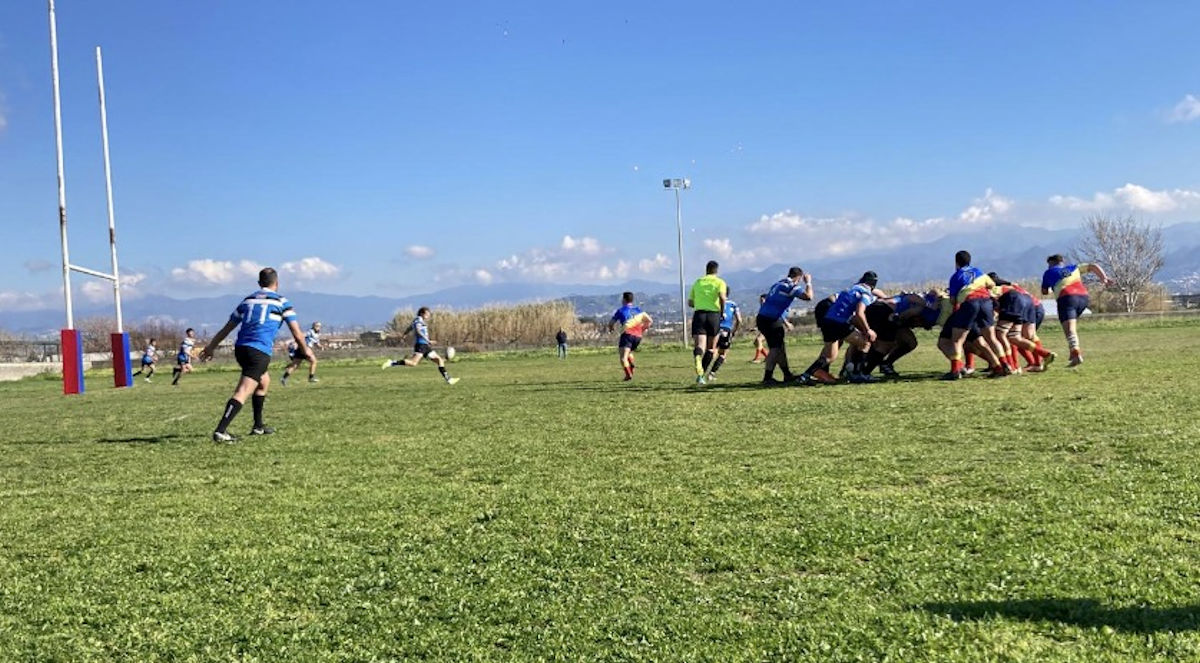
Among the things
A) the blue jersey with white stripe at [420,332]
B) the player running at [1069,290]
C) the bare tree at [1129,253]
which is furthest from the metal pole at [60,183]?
the bare tree at [1129,253]

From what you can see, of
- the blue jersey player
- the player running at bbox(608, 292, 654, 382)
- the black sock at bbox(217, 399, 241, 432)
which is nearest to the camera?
the black sock at bbox(217, 399, 241, 432)

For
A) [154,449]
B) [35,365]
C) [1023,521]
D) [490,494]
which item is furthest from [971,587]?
[35,365]

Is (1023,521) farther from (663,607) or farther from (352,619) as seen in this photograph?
(352,619)

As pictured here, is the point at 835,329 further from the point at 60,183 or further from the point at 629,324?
the point at 60,183

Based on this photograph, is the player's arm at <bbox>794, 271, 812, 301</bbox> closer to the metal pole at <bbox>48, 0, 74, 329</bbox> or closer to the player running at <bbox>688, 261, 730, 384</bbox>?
the player running at <bbox>688, 261, 730, 384</bbox>

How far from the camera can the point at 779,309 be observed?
13.1 metres

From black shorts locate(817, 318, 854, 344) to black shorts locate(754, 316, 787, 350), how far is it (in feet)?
2.29

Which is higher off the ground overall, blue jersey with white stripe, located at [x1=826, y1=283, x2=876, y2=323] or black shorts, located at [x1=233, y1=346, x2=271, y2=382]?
blue jersey with white stripe, located at [x1=826, y1=283, x2=876, y2=323]

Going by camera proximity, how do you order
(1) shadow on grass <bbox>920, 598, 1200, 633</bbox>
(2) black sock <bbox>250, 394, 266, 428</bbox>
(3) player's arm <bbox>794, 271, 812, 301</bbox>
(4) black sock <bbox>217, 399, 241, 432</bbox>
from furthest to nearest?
(3) player's arm <bbox>794, 271, 812, 301</bbox>, (2) black sock <bbox>250, 394, 266, 428</bbox>, (4) black sock <bbox>217, 399, 241, 432</bbox>, (1) shadow on grass <bbox>920, 598, 1200, 633</bbox>

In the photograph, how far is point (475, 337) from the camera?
67.5 meters

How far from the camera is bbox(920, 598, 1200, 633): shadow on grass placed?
2.83 m

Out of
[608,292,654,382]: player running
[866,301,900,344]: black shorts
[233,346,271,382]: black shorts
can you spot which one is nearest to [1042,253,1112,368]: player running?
[866,301,900,344]: black shorts

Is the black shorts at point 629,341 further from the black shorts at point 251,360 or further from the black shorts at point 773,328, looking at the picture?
the black shorts at point 251,360

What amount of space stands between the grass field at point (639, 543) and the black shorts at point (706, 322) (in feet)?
18.8
